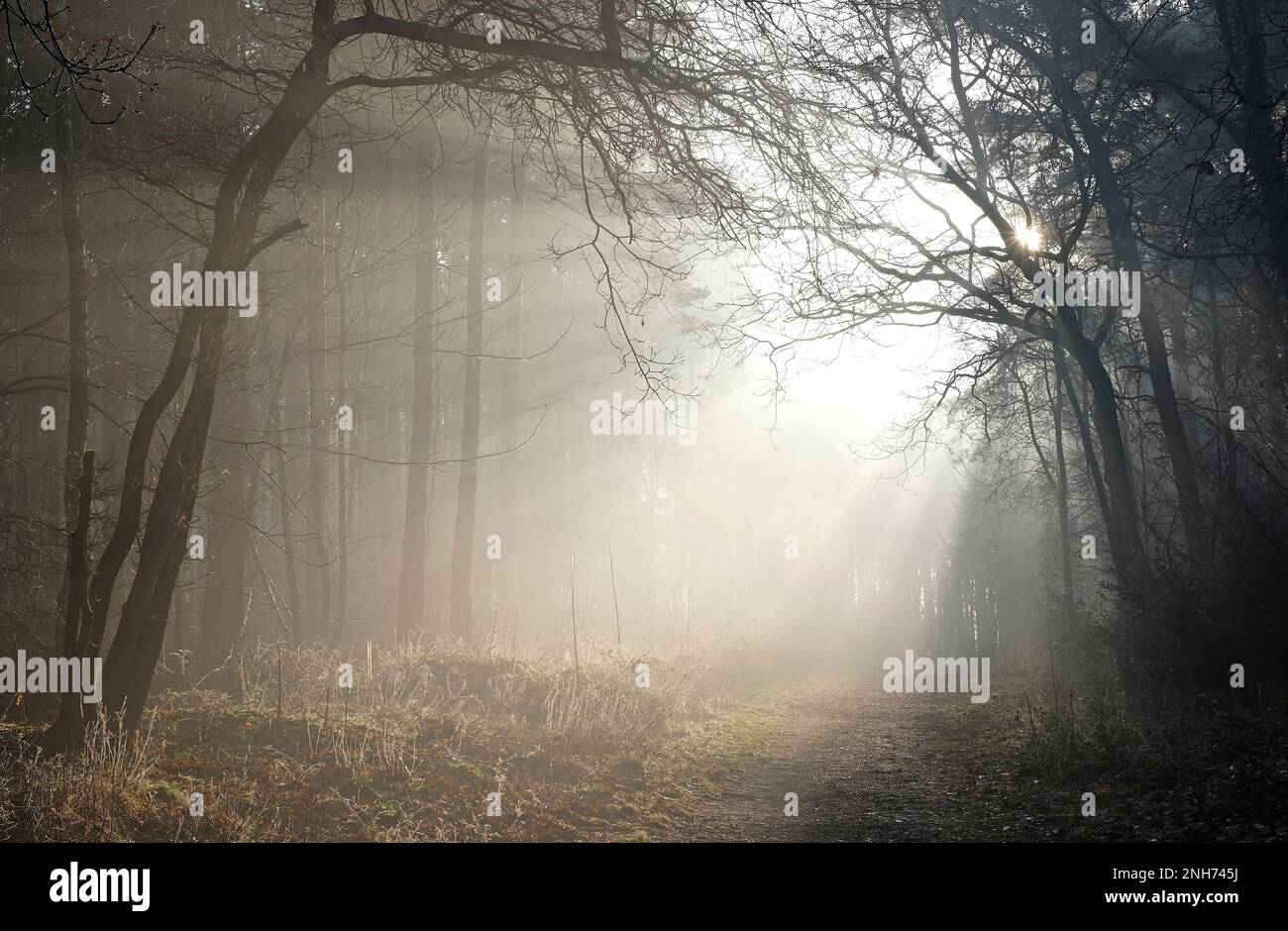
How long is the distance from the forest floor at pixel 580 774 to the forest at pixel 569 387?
2.1 inches

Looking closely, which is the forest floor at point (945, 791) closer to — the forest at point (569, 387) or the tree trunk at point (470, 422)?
the forest at point (569, 387)

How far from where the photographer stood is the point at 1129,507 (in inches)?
479

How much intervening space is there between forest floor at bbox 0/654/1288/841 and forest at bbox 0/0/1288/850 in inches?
2.1

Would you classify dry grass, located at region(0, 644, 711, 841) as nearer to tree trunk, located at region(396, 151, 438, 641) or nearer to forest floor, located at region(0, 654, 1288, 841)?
forest floor, located at region(0, 654, 1288, 841)

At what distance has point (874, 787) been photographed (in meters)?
8.77

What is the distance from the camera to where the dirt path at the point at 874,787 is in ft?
23.0

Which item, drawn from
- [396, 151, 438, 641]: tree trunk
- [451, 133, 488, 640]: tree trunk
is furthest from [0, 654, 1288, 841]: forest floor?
[451, 133, 488, 640]: tree trunk

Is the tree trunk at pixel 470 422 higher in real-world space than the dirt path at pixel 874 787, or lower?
higher

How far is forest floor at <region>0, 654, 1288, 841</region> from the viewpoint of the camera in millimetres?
5543

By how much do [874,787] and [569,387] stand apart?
58.4ft

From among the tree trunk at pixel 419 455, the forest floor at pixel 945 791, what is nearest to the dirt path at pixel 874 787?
the forest floor at pixel 945 791

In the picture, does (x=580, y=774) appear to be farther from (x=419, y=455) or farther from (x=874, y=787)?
(x=419, y=455)
